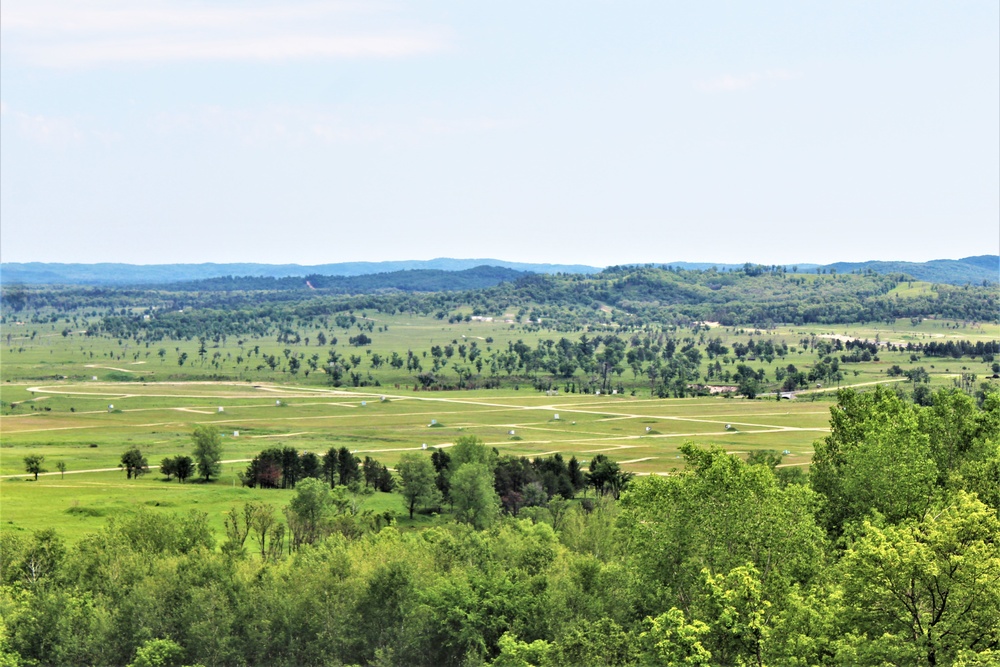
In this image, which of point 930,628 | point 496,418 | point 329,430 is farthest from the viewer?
point 496,418

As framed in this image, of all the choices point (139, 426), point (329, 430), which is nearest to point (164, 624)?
point (329, 430)

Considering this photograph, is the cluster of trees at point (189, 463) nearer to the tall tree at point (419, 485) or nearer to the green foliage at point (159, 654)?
the tall tree at point (419, 485)

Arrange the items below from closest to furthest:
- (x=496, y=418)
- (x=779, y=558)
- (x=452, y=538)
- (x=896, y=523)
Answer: (x=779, y=558) < (x=896, y=523) < (x=452, y=538) < (x=496, y=418)

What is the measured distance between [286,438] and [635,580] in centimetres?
12185

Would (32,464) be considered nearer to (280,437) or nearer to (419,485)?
(280,437)

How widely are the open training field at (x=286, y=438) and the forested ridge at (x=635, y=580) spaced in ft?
103

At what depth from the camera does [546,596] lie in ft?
177

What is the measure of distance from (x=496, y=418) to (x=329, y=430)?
108 ft

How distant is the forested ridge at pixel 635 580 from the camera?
3162 centimetres

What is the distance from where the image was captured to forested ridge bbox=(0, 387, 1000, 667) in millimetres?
31625

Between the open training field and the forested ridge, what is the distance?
3141 centimetres

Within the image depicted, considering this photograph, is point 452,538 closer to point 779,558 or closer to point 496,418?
point 779,558

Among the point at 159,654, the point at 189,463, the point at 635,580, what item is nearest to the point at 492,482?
the point at 189,463

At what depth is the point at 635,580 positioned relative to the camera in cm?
4450
